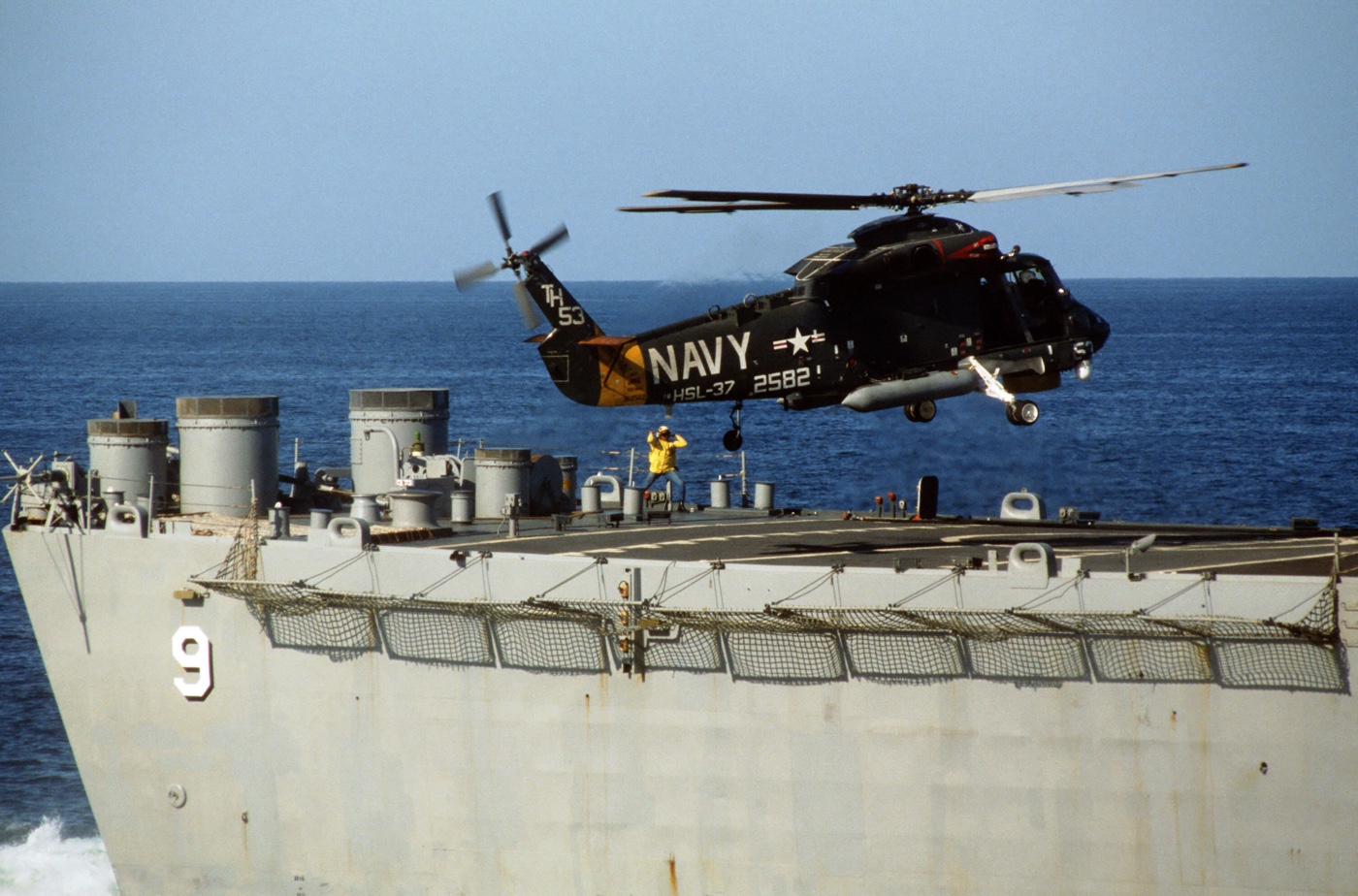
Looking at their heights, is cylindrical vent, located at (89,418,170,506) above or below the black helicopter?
below

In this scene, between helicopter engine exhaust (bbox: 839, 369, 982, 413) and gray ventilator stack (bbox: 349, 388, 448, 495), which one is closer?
helicopter engine exhaust (bbox: 839, 369, 982, 413)

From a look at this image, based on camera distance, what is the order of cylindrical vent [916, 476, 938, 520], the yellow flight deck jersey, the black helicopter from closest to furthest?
the black helicopter < the yellow flight deck jersey < cylindrical vent [916, 476, 938, 520]

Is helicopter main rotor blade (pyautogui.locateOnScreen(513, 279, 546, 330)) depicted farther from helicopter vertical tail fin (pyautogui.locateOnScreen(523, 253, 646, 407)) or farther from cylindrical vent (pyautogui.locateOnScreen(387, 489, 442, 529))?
cylindrical vent (pyautogui.locateOnScreen(387, 489, 442, 529))

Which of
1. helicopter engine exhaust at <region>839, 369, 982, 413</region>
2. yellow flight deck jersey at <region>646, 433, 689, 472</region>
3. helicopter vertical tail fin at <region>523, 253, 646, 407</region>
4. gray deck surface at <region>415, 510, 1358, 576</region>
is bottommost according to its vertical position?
gray deck surface at <region>415, 510, 1358, 576</region>

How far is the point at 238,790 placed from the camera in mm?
22953

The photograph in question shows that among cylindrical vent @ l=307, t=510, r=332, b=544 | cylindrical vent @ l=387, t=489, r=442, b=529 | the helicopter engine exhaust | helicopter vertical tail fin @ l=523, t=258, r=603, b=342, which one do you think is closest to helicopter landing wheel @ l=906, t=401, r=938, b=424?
the helicopter engine exhaust

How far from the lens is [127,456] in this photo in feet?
88.1

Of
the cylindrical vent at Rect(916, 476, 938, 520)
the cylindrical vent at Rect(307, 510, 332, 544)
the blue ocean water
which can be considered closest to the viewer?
the cylindrical vent at Rect(307, 510, 332, 544)

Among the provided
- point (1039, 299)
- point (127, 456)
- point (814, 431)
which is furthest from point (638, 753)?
point (814, 431)

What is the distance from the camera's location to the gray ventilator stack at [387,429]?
29.5 meters

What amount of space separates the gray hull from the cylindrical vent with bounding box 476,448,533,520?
6.46 metres

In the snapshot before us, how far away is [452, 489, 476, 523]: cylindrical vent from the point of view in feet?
89.6

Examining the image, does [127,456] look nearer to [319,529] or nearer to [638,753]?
[319,529]

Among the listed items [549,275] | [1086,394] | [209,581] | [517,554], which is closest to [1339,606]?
[517,554]
